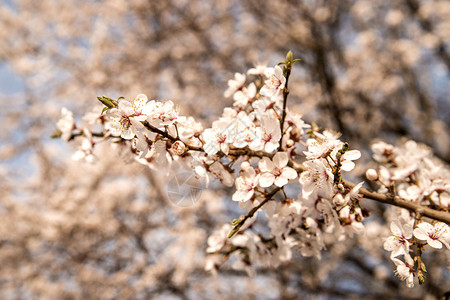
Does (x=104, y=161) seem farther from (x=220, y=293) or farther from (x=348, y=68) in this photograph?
(x=348, y=68)

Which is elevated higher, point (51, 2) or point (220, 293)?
point (51, 2)

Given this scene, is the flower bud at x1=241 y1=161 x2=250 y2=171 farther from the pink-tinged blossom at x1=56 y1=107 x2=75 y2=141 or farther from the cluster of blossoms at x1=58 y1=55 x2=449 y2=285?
the pink-tinged blossom at x1=56 y1=107 x2=75 y2=141

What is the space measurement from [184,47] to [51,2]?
4.16 meters

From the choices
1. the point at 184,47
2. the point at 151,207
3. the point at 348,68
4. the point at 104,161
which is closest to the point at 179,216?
the point at 151,207

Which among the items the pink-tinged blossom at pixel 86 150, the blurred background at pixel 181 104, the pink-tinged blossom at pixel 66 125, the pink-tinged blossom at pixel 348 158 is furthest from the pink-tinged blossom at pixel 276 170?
the blurred background at pixel 181 104

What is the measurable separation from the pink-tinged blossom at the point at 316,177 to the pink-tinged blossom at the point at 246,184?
0.19 m

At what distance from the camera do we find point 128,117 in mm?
1239

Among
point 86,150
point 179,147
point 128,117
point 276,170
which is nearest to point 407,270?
point 276,170

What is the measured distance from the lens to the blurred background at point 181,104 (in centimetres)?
564

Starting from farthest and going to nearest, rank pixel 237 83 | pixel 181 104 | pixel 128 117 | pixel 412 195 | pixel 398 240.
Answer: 1. pixel 181 104
2. pixel 237 83
3. pixel 412 195
4. pixel 398 240
5. pixel 128 117

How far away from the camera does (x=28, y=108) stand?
28.1ft

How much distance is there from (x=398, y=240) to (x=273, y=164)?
580mm

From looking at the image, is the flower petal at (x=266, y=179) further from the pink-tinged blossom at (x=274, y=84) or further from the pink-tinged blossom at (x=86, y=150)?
the pink-tinged blossom at (x=86, y=150)

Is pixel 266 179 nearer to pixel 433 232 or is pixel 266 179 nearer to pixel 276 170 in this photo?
pixel 276 170
